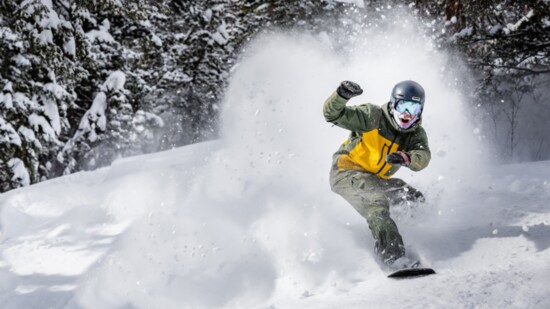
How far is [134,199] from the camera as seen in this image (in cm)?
665

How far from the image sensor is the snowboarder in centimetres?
500

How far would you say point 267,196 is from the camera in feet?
20.5

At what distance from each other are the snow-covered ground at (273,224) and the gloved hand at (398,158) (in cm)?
34

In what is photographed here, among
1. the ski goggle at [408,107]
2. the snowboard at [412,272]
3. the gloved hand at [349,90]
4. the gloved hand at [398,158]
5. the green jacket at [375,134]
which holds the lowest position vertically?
the snowboard at [412,272]

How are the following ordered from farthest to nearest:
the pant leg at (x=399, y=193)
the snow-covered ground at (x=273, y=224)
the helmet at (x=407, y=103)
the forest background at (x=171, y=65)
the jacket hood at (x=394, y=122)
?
the forest background at (x=171, y=65)
the pant leg at (x=399, y=193)
the jacket hood at (x=394, y=122)
the helmet at (x=407, y=103)
the snow-covered ground at (x=273, y=224)

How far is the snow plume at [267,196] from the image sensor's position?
15.8ft

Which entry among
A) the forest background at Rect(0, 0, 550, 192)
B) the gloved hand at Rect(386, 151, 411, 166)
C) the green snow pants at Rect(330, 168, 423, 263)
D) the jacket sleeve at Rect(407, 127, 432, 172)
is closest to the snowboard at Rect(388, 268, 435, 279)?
the green snow pants at Rect(330, 168, 423, 263)

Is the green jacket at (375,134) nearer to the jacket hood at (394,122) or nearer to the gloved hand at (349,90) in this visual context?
the jacket hood at (394,122)

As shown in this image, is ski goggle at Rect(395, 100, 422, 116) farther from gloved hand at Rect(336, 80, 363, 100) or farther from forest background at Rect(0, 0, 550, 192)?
forest background at Rect(0, 0, 550, 192)

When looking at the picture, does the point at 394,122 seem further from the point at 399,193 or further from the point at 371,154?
the point at 399,193

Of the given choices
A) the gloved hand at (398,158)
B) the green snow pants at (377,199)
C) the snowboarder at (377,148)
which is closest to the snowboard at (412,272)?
the green snow pants at (377,199)

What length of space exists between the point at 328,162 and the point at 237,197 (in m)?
1.46

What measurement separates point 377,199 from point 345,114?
849 mm

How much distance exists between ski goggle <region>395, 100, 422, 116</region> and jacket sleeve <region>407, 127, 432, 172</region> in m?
0.33
